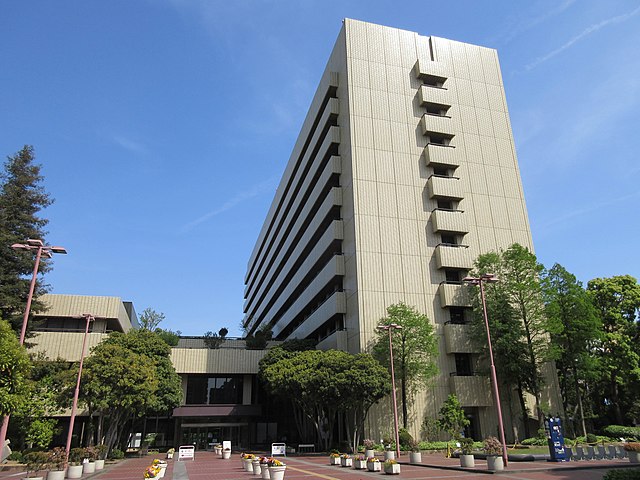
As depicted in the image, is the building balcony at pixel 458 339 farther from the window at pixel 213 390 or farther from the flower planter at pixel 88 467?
the flower planter at pixel 88 467

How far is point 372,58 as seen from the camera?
52.7 m

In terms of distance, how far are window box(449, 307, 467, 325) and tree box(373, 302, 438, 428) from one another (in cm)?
511

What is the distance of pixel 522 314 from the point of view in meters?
42.0

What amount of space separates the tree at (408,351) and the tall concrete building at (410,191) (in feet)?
4.65

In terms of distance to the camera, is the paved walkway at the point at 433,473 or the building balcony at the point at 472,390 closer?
the paved walkway at the point at 433,473

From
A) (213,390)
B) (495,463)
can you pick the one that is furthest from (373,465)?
(213,390)

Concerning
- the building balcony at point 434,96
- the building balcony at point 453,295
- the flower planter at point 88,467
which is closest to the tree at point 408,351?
the building balcony at point 453,295

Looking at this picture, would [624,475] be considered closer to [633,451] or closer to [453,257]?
[633,451]

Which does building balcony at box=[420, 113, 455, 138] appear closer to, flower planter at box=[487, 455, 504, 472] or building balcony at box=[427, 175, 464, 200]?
building balcony at box=[427, 175, 464, 200]

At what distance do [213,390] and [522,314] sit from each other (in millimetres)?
33937

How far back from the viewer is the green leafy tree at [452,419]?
121ft

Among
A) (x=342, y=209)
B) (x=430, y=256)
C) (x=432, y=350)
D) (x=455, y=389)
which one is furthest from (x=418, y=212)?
(x=455, y=389)

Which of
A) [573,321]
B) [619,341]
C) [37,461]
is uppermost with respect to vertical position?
[573,321]

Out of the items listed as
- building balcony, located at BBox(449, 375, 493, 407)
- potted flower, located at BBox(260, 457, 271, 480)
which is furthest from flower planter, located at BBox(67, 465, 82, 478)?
building balcony, located at BBox(449, 375, 493, 407)
